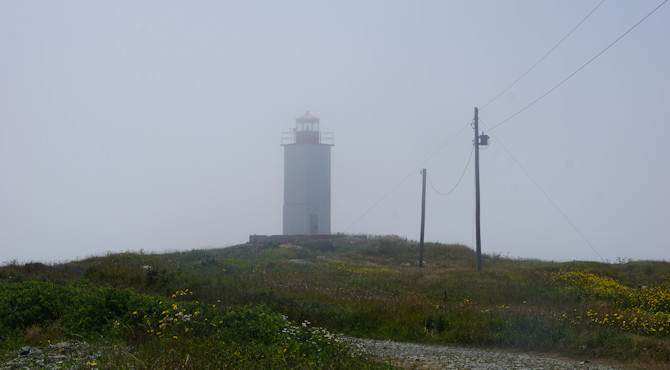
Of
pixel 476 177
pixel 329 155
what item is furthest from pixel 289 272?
pixel 329 155

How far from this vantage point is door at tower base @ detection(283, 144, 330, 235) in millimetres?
64312

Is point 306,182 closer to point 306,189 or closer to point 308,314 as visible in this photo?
point 306,189

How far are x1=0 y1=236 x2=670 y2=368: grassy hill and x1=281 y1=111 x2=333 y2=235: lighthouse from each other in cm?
3663

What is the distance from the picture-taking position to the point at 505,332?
14.8 meters

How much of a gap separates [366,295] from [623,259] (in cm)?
2431

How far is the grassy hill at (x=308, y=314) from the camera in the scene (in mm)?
10945

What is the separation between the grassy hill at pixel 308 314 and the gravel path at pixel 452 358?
0.98 meters

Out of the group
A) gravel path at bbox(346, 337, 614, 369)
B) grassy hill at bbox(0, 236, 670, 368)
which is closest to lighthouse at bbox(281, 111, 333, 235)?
grassy hill at bbox(0, 236, 670, 368)

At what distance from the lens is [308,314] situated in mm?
16625

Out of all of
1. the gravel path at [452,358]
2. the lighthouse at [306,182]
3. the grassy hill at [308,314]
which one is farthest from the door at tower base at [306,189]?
the gravel path at [452,358]

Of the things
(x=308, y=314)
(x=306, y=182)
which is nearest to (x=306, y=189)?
(x=306, y=182)

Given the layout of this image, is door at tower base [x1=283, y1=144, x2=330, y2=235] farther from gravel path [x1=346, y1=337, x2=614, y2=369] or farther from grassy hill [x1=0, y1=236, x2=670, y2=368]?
gravel path [x1=346, y1=337, x2=614, y2=369]

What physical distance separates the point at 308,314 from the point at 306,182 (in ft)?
157

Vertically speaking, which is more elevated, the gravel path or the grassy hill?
the grassy hill
